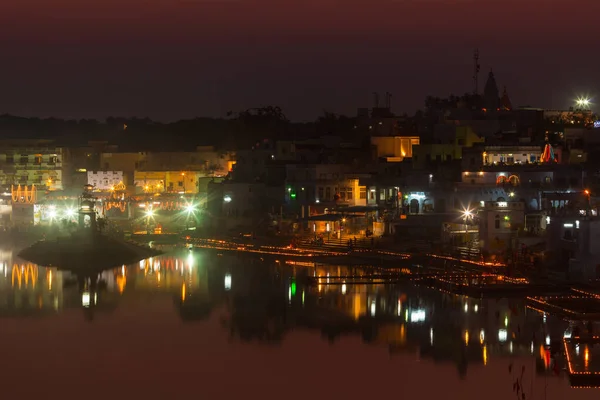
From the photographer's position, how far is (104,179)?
52562mm

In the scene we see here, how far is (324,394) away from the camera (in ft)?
60.1

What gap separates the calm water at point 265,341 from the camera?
1870cm

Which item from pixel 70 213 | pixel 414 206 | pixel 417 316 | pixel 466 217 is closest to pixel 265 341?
pixel 417 316

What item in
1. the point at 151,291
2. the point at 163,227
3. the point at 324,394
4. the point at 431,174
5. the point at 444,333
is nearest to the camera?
the point at 324,394

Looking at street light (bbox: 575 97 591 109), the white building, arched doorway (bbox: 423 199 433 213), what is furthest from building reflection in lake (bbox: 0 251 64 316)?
street light (bbox: 575 97 591 109)

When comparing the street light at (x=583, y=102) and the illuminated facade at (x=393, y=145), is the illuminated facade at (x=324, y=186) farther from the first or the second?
the street light at (x=583, y=102)

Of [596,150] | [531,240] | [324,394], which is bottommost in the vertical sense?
[324,394]

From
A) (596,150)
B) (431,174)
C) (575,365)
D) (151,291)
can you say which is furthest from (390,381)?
(596,150)

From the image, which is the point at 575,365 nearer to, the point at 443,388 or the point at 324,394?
the point at 443,388

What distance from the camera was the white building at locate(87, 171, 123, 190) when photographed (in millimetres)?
52469

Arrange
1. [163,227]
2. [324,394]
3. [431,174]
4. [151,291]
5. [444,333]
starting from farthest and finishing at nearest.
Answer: [163,227], [431,174], [151,291], [444,333], [324,394]

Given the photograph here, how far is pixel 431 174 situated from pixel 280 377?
18.5m

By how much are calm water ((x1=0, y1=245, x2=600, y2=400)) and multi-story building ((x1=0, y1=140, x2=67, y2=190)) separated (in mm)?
25362

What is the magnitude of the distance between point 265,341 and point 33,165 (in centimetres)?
3536
